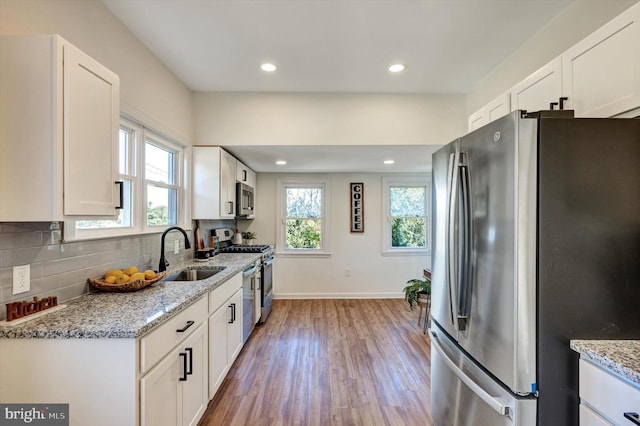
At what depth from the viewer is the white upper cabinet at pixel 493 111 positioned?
2016 mm

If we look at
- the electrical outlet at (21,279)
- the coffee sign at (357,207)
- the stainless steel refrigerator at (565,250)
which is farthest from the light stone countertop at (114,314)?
the coffee sign at (357,207)

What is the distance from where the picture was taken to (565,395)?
4.06 feet

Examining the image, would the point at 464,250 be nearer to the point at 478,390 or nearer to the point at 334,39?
the point at 478,390

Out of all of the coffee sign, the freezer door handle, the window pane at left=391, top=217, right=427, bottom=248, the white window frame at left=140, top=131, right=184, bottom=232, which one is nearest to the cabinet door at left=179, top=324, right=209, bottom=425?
the white window frame at left=140, top=131, right=184, bottom=232

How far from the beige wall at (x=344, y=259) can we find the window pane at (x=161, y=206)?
7.61 feet

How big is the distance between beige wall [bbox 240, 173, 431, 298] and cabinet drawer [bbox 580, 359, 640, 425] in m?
4.21

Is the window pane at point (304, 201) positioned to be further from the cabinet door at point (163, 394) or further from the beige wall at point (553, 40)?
the cabinet door at point (163, 394)

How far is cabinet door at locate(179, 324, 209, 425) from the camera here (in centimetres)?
173

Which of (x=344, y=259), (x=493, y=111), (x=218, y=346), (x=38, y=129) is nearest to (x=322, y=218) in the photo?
(x=344, y=259)

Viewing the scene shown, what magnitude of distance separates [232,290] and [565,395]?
2.25 m

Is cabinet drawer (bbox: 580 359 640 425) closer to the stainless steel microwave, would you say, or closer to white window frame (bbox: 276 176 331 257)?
the stainless steel microwave

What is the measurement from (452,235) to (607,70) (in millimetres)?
959

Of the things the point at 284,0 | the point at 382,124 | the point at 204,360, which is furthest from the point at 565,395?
the point at 382,124

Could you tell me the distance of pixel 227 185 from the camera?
3.53 meters
